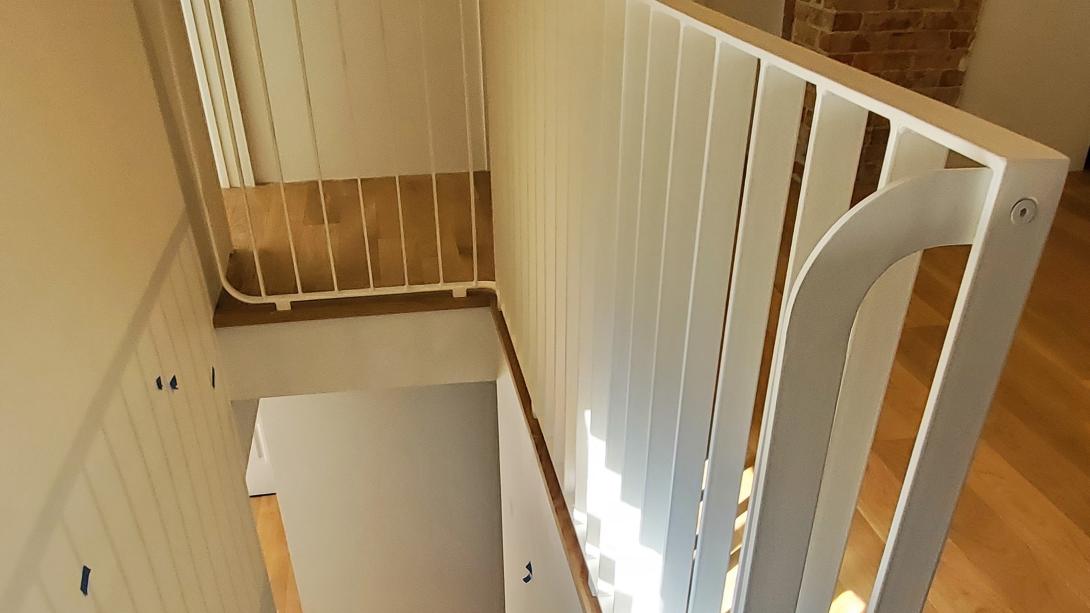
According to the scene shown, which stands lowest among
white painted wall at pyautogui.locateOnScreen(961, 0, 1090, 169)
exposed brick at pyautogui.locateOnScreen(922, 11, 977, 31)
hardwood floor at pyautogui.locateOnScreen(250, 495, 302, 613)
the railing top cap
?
hardwood floor at pyautogui.locateOnScreen(250, 495, 302, 613)

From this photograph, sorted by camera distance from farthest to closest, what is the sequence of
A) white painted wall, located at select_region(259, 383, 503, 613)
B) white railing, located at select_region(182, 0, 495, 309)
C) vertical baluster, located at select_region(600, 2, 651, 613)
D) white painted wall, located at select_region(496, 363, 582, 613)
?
white painted wall, located at select_region(259, 383, 503, 613), white railing, located at select_region(182, 0, 495, 309), white painted wall, located at select_region(496, 363, 582, 613), vertical baluster, located at select_region(600, 2, 651, 613)

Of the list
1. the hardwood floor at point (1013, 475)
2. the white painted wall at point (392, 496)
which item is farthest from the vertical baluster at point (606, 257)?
the white painted wall at point (392, 496)

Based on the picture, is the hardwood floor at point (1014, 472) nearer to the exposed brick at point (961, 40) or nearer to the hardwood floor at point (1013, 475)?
the hardwood floor at point (1013, 475)

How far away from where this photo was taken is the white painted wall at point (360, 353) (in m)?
2.65

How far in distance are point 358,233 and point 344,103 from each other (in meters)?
0.67

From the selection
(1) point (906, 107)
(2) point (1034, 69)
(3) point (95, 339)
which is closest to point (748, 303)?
(1) point (906, 107)

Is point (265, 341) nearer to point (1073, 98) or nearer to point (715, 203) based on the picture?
point (715, 203)

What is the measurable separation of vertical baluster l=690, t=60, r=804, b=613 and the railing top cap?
0.04 meters

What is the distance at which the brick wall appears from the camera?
2.82 metres

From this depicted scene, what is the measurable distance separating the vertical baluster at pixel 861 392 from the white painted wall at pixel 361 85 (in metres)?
2.62

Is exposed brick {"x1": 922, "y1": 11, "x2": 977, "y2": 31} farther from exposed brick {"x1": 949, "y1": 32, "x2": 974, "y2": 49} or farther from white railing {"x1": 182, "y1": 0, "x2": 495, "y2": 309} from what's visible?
white railing {"x1": 182, "y1": 0, "x2": 495, "y2": 309}

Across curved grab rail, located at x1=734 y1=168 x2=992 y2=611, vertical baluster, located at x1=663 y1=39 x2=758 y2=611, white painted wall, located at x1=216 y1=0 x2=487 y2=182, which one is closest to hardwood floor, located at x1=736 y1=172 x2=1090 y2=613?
vertical baluster, located at x1=663 y1=39 x2=758 y2=611

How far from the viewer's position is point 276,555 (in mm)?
5230

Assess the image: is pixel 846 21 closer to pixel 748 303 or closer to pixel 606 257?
pixel 606 257
